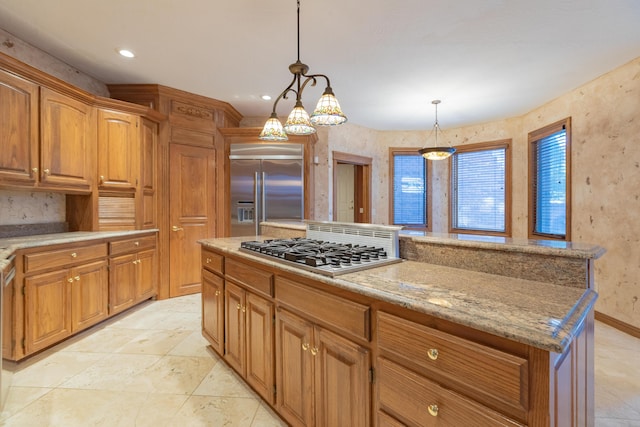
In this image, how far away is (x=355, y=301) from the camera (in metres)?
1.15

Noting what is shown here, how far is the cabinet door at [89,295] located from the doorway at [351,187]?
3.37 metres

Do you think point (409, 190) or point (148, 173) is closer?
point (148, 173)

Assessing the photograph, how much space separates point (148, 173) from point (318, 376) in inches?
126

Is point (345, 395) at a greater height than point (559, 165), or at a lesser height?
lesser

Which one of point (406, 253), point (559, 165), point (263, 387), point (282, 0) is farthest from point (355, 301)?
point (559, 165)

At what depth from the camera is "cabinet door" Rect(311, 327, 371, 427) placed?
1.12 m

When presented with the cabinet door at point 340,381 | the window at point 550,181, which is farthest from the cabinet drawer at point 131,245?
the window at point 550,181

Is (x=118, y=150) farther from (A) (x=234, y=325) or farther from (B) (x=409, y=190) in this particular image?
(B) (x=409, y=190)

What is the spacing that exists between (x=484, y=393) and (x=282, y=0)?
244 cm

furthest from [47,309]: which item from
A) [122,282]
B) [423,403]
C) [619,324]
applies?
[619,324]

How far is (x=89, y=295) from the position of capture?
8.78 ft

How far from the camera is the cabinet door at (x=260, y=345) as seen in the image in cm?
160

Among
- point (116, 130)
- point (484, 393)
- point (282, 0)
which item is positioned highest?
point (282, 0)

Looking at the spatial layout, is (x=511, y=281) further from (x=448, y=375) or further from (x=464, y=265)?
(x=448, y=375)
